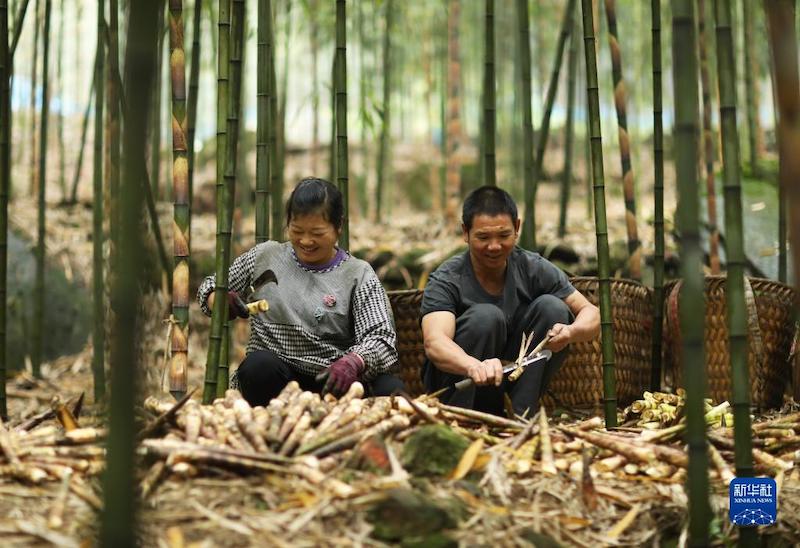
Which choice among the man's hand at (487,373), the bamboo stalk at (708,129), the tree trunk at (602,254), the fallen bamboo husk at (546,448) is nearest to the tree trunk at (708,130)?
the bamboo stalk at (708,129)

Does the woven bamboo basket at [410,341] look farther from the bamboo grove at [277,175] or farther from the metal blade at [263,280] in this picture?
the metal blade at [263,280]

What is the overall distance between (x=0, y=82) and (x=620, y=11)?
30.4 feet

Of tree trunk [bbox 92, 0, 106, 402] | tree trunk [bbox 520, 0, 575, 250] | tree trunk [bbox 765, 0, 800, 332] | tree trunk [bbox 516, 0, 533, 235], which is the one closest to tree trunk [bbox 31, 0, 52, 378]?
tree trunk [bbox 92, 0, 106, 402]

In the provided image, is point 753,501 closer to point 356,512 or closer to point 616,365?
point 356,512

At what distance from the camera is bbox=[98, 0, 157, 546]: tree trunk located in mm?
1291

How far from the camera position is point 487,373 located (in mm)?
2658

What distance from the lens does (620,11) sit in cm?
1109

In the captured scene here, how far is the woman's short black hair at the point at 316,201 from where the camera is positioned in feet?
9.46

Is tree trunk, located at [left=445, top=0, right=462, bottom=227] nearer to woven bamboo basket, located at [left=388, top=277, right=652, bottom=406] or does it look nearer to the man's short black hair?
woven bamboo basket, located at [left=388, top=277, right=652, bottom=406]

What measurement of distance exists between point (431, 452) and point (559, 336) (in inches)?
36.5

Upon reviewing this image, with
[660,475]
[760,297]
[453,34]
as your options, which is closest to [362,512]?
[660,475]

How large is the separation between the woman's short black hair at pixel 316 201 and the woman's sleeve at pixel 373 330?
0.80 feet

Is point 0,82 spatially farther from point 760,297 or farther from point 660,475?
point 760,297

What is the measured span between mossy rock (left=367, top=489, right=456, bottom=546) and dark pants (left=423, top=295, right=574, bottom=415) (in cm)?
115
